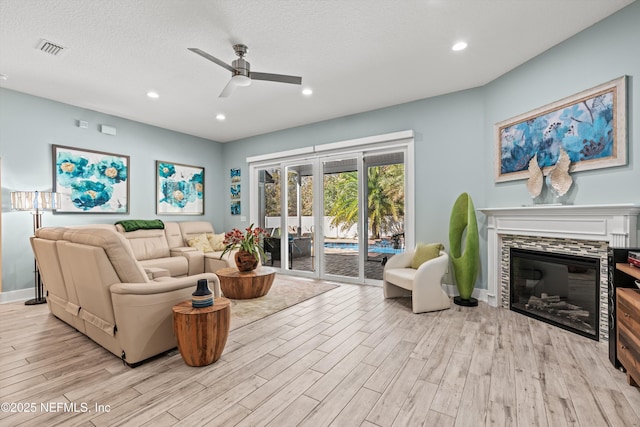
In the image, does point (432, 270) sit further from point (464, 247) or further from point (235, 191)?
point (235, 191)

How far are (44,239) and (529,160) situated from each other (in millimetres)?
5399

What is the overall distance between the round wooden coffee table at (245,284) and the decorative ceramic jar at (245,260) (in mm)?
86

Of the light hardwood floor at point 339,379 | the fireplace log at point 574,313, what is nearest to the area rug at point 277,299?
the light hardwood floor at point 339,379

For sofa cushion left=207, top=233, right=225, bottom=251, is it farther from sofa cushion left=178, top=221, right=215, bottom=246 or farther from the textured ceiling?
the textured ceiling

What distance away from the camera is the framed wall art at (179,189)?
5.63 m

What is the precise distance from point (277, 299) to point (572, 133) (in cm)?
389

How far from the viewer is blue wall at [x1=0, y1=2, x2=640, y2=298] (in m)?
2.54

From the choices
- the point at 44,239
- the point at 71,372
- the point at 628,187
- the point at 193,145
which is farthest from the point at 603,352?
the point at 193,145

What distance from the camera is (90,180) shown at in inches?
184

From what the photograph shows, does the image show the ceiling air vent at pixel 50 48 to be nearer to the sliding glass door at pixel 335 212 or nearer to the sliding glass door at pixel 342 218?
the sliding glass door at pixel 335 212

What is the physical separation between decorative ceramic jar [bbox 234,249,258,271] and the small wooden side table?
1.72 meters

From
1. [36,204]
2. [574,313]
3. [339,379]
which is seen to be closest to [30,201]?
[36,204]

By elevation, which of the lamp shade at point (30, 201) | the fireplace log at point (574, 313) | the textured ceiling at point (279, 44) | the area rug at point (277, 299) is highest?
the textured ceiling at point (279, 44)

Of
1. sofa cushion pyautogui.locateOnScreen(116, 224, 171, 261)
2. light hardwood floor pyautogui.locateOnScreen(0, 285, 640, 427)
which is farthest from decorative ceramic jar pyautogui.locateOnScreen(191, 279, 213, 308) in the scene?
sofa cushion pyautogui.locateOnScreen(116, 224, 171, 261)
